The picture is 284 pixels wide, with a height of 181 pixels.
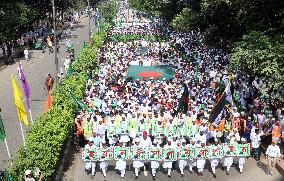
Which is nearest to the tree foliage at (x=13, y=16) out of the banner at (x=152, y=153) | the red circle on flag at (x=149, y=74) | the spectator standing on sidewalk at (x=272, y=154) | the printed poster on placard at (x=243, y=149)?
the red circle on flag at (x=149, y=74)

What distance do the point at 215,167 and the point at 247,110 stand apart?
610 centimetres

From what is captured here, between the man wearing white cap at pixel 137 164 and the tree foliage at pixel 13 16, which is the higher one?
the tree foliage at pixel 13 16

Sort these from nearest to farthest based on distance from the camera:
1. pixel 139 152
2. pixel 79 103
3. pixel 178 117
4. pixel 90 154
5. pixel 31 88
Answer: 1. pixel 90 154
2. pixel 139 152
3. pixel 178 117
4. pixel 79 103
5. pixel 31 88

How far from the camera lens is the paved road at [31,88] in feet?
58.5

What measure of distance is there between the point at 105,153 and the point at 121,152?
57 cm

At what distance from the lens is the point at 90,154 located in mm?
14750

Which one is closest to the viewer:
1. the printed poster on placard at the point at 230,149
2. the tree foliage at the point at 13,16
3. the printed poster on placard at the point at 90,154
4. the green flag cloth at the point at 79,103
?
the printed poster on placard at the point at 90,154

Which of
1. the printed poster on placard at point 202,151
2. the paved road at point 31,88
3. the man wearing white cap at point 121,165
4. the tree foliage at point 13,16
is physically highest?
the tree foliage at point 13,16

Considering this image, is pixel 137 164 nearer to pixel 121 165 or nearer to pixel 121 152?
pixel 121 165

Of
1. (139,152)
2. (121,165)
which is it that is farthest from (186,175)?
(121,165)

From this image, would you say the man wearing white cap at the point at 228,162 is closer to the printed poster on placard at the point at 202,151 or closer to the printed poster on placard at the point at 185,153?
the printed poster on placard at the point at 202,151

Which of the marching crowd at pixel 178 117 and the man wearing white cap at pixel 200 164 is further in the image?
the marching crowd at pixel 178 117

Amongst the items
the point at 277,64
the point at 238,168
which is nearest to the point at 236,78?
the point at 277,64

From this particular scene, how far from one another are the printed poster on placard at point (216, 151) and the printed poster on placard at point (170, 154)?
4.34 feet
